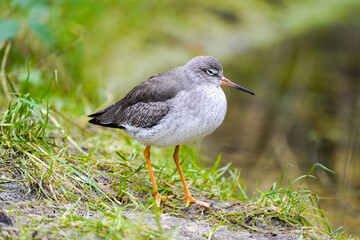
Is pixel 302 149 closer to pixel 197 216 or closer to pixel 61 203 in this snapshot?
pixel 197 216

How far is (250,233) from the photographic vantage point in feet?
13.7

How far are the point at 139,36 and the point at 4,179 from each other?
247 inches

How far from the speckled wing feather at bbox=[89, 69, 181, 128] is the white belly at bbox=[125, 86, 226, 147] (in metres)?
0.08

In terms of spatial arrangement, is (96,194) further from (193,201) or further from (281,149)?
(281,149)

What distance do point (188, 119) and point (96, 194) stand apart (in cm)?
108

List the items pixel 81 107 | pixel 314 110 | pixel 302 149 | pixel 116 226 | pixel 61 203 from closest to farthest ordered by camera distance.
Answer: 1. pixel 116 226
2. pixel 61 203
3. pixel 81 107
4. pixel 302 149
5. pixel 314 110

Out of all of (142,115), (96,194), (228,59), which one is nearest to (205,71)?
(142,115)

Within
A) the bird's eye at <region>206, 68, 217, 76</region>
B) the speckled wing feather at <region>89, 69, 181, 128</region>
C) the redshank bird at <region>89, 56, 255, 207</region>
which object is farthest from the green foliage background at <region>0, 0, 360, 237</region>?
the bird's eye at <region>206, 68, 217, 76</region>

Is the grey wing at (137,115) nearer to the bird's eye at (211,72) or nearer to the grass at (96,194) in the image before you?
the grass at (96,194)

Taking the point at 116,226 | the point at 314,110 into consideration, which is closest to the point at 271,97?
the point at 314,110

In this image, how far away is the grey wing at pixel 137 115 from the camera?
15.3 feet

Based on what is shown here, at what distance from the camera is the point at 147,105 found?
15.8 ft

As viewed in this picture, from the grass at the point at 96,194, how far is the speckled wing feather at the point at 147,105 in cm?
43

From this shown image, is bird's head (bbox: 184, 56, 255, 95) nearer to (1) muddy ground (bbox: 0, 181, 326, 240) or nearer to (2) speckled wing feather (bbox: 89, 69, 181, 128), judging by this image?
(2) speckled wing feather (bbox: 89, 69, 181, 128)
